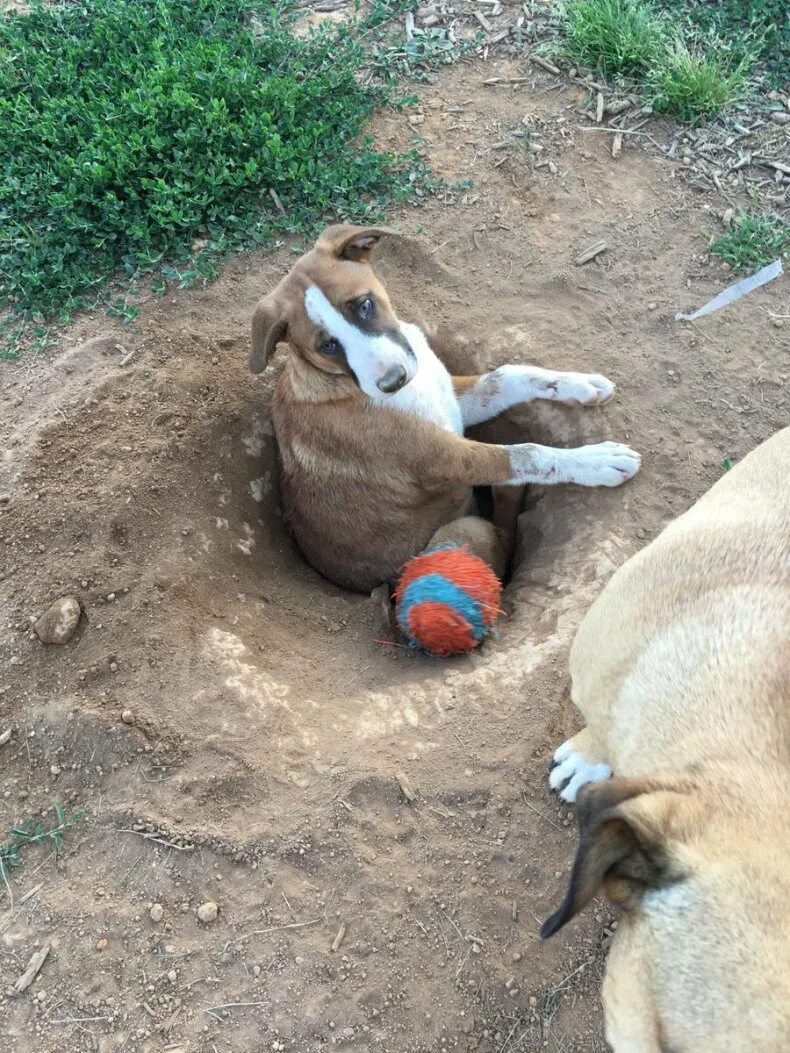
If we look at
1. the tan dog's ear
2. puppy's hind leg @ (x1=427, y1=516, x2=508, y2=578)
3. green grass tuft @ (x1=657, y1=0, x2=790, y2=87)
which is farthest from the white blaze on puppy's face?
green grass tuft @ (x1=657, y1=0, x2=790, y2=87)

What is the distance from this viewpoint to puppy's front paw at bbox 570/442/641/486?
4016 millimetres

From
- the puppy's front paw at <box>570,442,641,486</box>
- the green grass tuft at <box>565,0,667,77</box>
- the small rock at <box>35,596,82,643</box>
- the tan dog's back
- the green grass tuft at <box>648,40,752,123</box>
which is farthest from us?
the green grass tuft at <box>565,0,667,77</box>

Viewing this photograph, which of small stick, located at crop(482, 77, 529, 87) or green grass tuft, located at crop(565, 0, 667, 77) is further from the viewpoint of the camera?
small stick, located at crop(482, 77, 529, 87)

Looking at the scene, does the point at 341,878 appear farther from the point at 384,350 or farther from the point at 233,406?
the point at 233,406

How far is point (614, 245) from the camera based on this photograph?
16.2ft

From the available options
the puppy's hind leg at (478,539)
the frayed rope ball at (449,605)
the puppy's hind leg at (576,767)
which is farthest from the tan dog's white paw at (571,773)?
the puppy's hind leg at (478,539)

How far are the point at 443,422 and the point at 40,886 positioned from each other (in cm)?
283

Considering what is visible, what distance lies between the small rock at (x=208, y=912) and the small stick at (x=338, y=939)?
45cm

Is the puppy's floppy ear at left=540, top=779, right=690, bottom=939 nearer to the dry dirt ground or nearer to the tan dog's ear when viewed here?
the dry dirt ground

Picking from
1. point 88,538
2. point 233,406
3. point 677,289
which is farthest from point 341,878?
point 677,289

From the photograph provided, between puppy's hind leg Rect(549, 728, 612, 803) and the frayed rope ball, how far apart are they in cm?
75

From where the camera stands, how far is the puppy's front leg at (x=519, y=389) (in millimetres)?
4305

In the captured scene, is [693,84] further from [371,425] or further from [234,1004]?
[234,1004]

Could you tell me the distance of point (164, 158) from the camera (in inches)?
200
